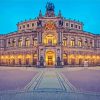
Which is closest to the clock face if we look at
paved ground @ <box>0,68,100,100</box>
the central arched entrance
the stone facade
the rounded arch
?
the stone facade

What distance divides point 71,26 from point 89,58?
14.7 metres

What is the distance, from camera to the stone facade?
205 ft

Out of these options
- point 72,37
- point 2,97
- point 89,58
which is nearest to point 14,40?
point 72,37

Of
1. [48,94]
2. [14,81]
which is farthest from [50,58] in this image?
[48,94]

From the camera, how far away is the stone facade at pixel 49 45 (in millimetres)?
62406

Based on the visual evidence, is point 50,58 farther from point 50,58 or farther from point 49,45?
point 49,45

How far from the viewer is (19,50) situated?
7044 centimetres

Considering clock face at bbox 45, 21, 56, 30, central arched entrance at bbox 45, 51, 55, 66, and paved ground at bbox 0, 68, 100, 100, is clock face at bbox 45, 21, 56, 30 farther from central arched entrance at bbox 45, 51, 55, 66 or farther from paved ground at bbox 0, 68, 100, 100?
paved ground at bbox 0, 68, 100, 100

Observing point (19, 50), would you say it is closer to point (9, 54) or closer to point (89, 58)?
point (9, 54)

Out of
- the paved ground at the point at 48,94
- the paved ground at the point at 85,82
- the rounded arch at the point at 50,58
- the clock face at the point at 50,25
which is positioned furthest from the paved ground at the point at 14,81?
the clock face at the point at 50,25

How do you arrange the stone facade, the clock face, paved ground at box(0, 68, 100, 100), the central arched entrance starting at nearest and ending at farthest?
paved ground at box(0, 68, 100, 100) → the stone facade → the central arched entrance → the clock face

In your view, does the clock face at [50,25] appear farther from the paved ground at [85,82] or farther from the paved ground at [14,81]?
the paved ground at [14,81]

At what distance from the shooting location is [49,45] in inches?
2434

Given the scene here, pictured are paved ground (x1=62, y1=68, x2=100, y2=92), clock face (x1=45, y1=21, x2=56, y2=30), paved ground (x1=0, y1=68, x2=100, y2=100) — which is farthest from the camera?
clock face (x1=45, y1=21, x2=56, y2=30)
